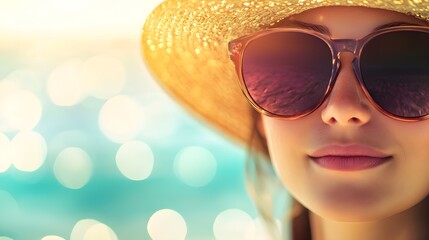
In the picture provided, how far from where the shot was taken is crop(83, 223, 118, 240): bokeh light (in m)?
3.76

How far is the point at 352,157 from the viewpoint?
103cm

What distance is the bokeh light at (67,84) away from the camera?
465 centimetres

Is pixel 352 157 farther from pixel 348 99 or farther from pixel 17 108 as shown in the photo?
pixel 17 108

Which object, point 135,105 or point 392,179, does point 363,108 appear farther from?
point 135,105

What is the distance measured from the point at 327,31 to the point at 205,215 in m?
2.85

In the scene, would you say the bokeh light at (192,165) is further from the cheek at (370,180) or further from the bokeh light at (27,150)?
the cheek at (370,180)

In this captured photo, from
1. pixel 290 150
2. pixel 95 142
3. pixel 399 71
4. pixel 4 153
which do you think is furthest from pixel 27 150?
pixel 399 71

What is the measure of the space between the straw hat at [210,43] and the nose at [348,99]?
0.32ft

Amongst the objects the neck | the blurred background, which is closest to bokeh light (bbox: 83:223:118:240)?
the blurred background

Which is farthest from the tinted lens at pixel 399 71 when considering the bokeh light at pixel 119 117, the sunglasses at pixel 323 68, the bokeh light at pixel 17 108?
the bokeh light at pixel 17 108

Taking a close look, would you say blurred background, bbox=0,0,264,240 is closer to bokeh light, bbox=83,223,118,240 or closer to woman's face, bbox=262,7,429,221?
bokeh light, bbox=83,223,118,240

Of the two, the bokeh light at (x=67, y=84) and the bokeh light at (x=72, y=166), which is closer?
the bokeh light at (x=72, y=166)

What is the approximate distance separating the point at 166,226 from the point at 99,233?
18.3 inches

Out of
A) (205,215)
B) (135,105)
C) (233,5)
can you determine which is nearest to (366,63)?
(233,5)
